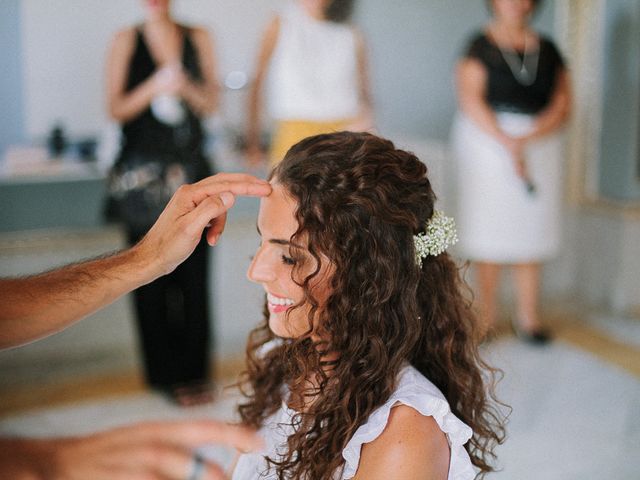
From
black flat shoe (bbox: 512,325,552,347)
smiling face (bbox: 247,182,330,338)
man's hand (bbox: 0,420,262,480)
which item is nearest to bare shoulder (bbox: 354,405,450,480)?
smiling face (bbox: 247,182,330,338)

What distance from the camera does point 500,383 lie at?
12.2 feet

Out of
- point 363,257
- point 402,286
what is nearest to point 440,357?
point 402,286

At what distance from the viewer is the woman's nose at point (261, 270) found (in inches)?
60.1

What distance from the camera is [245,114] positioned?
4020mm

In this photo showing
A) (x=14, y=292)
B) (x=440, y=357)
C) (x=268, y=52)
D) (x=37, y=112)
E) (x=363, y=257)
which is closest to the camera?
(x=14, y=292)

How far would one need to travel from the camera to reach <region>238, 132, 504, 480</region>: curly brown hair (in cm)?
151

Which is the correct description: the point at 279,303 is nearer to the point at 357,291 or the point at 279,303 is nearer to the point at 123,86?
the point at 357,291

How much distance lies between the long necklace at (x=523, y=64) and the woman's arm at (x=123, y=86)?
1.85 m

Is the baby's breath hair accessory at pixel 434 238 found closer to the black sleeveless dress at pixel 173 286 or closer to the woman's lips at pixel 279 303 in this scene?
the woman's lips at pixel 279 303

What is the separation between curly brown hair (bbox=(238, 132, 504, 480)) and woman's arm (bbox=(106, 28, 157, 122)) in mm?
2149

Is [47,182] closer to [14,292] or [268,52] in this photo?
[268,52]

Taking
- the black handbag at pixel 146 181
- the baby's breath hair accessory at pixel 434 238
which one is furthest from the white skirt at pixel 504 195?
the baby's breath hair accessory at pixel 434 238

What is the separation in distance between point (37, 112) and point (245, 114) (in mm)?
983

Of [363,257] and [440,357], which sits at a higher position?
[363,257]
